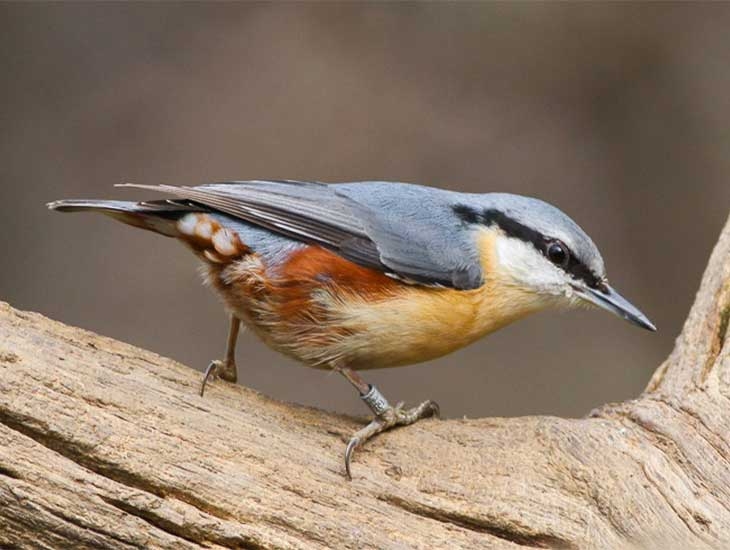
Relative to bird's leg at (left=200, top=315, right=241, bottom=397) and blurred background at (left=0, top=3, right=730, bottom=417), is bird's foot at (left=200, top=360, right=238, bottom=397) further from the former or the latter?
blurred background at (left=0, top=3, right=730, bottom=417)

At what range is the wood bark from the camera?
263cm

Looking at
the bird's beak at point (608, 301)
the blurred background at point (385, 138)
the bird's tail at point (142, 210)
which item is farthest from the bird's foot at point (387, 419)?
the blurred background at point (385, 138)

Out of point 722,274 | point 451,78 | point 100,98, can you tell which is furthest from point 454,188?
point 722,274

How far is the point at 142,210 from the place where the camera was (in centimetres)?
327

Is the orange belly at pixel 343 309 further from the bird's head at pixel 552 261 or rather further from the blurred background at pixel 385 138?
the blurred background at pixel 385 138

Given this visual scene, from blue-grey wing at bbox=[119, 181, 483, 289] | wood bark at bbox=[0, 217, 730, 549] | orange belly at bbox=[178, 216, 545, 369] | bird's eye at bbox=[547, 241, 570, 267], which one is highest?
bird's eye at bbox=[547, 241, 570, 267]

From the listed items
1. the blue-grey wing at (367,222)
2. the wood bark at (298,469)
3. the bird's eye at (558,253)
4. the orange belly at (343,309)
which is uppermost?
the bird's eye at (558,253)

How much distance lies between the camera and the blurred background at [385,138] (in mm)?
5707

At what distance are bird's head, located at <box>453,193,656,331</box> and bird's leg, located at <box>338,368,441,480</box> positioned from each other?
1.66ft

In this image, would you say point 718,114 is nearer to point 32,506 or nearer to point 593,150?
point 593,150

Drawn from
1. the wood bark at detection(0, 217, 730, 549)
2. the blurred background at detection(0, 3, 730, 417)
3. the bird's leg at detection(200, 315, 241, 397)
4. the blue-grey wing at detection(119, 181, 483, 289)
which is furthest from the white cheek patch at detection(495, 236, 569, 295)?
the blurred background at detection(0, 3, 730, 417)

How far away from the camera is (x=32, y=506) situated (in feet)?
8.48

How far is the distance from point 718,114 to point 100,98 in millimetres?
3458

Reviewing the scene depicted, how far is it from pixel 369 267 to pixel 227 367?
0.59 m
